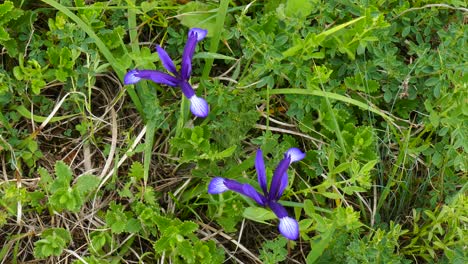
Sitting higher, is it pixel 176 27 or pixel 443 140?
pixel 176 27

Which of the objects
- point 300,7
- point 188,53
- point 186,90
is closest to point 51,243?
point 186,90

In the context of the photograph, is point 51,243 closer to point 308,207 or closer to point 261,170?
point 261,170

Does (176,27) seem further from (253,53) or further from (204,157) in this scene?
(204,157)

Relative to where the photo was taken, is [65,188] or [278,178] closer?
[278,178]

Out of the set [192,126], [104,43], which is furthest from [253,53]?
[104,43]

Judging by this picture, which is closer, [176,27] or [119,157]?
[119,157]
